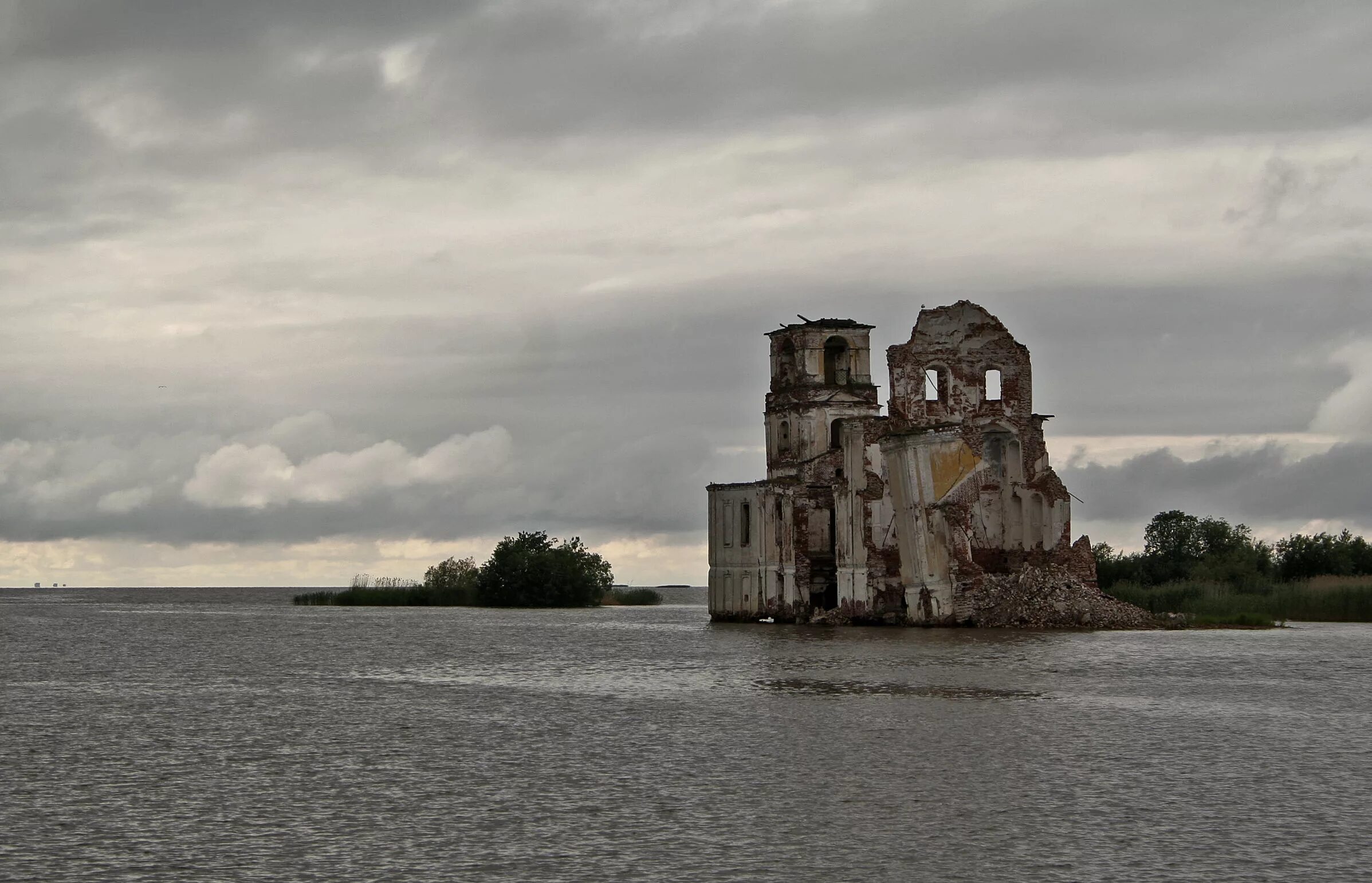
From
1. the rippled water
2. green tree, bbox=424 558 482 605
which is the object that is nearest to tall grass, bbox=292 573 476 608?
green tree, bbox=424 558 482 605

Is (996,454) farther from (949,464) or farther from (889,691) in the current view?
(889,691)

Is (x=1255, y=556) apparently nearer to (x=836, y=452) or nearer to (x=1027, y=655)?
(x=836, y=452)

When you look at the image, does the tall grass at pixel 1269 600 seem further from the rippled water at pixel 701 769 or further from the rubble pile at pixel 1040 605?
the rippled water at pixel 701 769

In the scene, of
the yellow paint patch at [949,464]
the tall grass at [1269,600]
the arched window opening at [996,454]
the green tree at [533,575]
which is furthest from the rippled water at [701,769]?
the green tree at [533,575]

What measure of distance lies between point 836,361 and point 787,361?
2.26 m

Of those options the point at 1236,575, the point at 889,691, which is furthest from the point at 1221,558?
the point at 889,691

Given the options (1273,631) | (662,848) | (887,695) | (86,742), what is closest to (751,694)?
(887,695)

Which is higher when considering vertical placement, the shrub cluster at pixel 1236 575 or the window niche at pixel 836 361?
the window niche at pixel 836 361

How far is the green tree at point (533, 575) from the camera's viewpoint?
107 meters

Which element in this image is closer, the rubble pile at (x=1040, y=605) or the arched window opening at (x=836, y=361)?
the rubble pile at (x=1040, y=605)

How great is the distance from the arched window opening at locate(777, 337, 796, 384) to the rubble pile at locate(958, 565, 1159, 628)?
1697cm

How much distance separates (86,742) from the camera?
2633 centimetres

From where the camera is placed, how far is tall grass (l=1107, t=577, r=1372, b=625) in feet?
211

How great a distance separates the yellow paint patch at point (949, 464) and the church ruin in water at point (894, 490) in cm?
5
